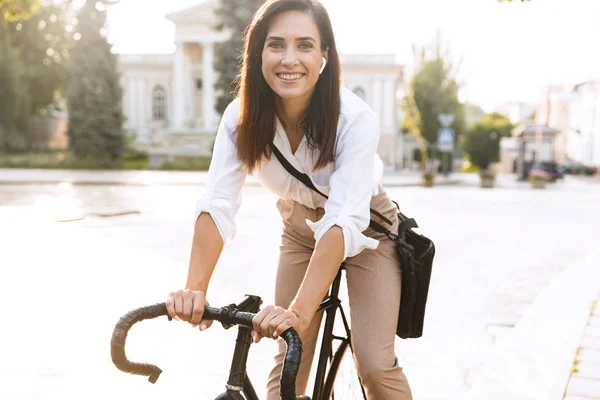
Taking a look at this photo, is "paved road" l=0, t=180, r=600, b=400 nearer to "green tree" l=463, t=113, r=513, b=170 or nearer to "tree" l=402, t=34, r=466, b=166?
"tree" l=402, t=34, r=466, b=166

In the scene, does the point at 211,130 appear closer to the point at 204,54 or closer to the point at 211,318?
the point at 204,54

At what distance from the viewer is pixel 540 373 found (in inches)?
165

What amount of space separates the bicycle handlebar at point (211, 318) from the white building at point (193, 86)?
172 feet

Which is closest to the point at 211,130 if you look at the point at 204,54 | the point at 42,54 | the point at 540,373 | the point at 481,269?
the point at 204,54

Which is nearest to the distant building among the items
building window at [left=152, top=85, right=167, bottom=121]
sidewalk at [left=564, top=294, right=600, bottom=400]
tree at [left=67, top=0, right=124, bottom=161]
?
building window at [left=152, top=85, right=167, bottom=121]

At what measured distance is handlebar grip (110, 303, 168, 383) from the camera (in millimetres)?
1633

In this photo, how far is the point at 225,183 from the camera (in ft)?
7.37

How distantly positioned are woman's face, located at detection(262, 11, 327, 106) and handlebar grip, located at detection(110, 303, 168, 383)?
0.82m

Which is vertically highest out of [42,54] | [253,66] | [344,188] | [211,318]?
[42,54]

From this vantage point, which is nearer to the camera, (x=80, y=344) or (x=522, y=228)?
(x=80, y=344)

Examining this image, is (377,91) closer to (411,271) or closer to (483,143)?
(483,143)

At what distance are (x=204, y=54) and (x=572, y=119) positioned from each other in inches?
1837

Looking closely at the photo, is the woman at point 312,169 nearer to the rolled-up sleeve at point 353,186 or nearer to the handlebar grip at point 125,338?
the rolled-up sleeve at point 353,186

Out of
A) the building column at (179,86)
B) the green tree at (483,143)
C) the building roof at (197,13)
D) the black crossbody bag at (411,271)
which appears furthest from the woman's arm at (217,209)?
the green tree at (483,143)
